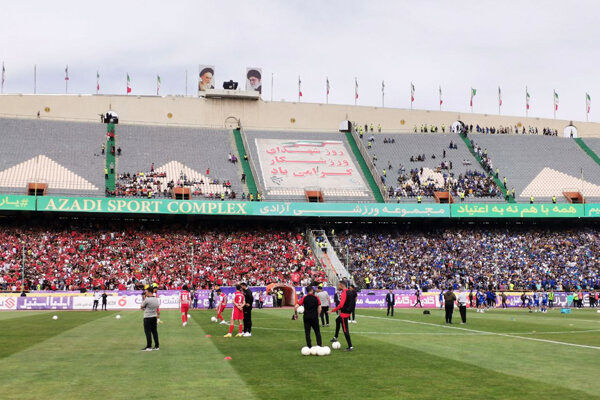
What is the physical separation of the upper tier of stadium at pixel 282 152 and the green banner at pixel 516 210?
3224 millimetres

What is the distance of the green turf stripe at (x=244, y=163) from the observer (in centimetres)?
7161

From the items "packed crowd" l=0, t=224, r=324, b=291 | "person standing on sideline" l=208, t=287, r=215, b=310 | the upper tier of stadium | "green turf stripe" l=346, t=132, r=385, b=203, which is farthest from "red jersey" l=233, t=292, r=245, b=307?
"green turf stripe" l=346, t=132, r=385, b=203

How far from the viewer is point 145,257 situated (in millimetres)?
59375

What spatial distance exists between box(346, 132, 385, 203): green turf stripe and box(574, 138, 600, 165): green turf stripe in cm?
2994

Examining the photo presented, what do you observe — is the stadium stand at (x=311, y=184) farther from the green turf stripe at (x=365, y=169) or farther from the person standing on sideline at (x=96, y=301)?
the person standing on sideline at (x=96, y=301)

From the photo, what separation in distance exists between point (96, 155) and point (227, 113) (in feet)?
65.6

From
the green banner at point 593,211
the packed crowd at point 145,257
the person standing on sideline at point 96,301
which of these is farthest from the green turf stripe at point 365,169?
the person standing on sideline at point 96,301

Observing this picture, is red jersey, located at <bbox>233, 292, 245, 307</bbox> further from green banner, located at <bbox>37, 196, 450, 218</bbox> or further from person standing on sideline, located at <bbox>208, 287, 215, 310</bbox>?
green banner, located at <bbox>37, 196, 450, 218</bbox>

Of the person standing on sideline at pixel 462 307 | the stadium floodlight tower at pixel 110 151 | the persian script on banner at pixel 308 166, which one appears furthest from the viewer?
the persian script on banner at pixel 308 166

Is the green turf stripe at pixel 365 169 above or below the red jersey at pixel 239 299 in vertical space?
above

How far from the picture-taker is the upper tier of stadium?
7019 cm

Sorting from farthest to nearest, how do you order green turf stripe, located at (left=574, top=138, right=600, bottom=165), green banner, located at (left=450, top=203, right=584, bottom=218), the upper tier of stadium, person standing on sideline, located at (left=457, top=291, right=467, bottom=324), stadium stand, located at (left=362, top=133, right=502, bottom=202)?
1. green turf stripe, located at (left=574, top=138, right=600, bottom=165)
2. stadium stand, located at (left=362, top=133, right=502, bottom=202)
3. the upper tier of stadium
4. green banner, located at (left=450, top=203, right=584, bottom=218)
5. person standing on sideline, located at (left=457, top=291, right=467, bottom=324)

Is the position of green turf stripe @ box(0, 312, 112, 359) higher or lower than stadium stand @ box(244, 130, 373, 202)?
lower

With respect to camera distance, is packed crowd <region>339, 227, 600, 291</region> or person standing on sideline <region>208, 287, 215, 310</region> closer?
person standing on sideline <region>208, 287, 215, 310</region>
